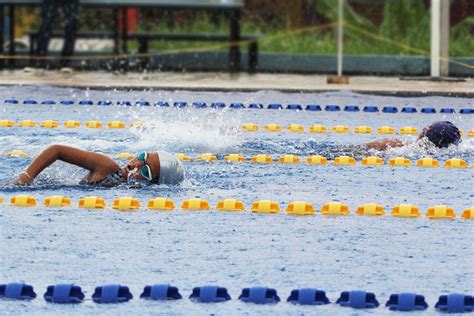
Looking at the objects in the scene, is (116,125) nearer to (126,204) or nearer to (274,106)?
(274,106)

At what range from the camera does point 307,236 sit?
269 inches

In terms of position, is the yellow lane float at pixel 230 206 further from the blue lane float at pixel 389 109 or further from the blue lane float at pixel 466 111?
the blue lane float at pixel 466 111

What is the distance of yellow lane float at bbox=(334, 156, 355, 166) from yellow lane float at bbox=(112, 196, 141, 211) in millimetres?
2337

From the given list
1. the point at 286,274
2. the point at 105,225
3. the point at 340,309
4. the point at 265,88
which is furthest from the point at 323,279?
the point at 265,88

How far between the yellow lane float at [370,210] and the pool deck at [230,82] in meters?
6.76

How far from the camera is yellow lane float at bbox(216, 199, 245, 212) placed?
7496 millimetres

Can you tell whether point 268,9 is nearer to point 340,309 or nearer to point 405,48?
point 405,48

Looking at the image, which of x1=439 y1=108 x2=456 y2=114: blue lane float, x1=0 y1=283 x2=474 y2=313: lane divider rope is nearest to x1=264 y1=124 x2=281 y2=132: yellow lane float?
x1=439 y1=108 x2=456 y2=114: blue lane float

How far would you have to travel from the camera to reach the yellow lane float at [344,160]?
9461mm

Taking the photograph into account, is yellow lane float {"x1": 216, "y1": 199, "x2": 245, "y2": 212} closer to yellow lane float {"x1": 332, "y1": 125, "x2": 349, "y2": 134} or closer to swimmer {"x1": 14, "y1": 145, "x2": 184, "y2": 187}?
swimmer {"x1": 14, "y1": 145, "x2": 184, "y2": 187}

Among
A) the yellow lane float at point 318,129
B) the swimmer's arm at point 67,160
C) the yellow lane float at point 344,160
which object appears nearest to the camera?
the swimmer's arm at point 67,160

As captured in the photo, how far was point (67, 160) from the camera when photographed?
25.6ft

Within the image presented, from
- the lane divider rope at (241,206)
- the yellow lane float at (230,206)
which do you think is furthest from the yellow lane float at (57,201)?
the yellow lane float at (230,206)

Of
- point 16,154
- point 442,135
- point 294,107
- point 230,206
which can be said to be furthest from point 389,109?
point 230,206
